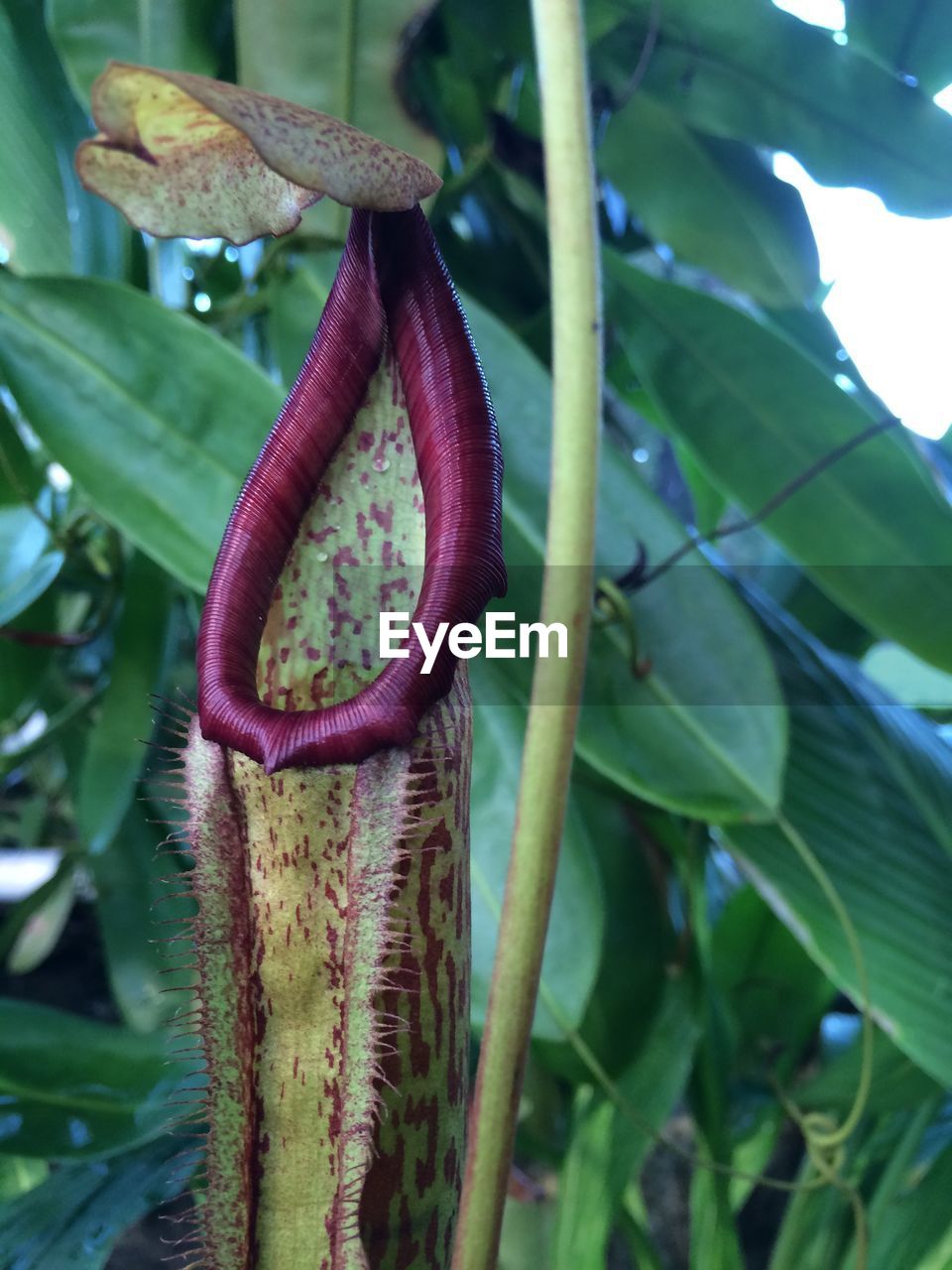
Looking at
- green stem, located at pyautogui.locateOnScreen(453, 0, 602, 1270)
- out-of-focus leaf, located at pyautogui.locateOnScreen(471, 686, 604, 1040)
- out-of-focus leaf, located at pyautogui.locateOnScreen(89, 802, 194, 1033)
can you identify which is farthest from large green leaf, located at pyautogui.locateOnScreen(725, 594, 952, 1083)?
out-of-focus leaf, located at pyautogui.locateOnScreen(89, 802, 194, 1033)

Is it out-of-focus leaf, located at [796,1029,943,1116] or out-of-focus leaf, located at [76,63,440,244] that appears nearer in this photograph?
out-of-focus leaf, located at [76,63,440,244]

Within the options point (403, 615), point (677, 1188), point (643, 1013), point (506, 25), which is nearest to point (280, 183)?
point (403, 615)

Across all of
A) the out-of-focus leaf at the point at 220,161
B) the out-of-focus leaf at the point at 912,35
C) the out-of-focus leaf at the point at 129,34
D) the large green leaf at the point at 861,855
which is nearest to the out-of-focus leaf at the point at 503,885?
the large green leaf at the point at 861,855

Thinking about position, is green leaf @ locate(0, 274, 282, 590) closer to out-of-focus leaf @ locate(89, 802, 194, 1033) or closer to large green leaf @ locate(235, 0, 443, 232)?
large green leaf @ locate(235, 0, 443, 232)

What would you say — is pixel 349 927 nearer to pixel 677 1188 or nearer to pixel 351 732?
pixel 351 732

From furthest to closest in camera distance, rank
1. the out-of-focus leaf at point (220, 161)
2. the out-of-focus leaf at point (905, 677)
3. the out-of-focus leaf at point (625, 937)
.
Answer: the out-of-focus leaf at point (905, 677) < the out-of-focus leaf at point (625, 937) < the out-of-focus leaf at point (220, 161)

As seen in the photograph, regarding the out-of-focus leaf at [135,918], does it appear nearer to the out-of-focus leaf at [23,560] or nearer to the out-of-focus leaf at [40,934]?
the out-of-focus leaf at [40,934]
